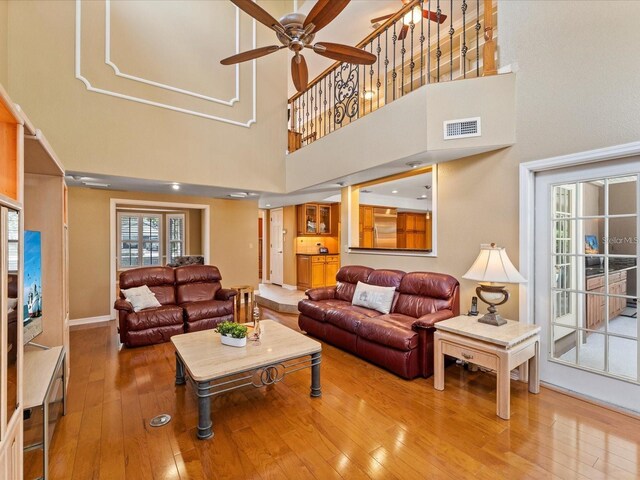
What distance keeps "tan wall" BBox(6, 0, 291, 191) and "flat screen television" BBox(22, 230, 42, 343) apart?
78.8 inches

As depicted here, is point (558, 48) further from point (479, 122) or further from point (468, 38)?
point (468, 38)

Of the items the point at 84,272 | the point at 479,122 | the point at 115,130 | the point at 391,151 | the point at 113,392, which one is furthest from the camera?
the point at 84,272

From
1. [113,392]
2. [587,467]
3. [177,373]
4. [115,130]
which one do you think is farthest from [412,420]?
[115,130]

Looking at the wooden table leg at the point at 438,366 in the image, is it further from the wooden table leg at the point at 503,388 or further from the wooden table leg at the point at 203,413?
the wooden table leg at the point at 203,413

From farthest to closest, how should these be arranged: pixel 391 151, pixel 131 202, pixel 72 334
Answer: pixel 131 202 < pixel 72 334 < pixel 391 151

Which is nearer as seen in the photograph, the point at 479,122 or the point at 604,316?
the point at 604,316

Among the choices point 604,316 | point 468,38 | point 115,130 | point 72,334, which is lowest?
point 72,334

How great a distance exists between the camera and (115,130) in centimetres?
396

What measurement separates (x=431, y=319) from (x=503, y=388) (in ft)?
2.82

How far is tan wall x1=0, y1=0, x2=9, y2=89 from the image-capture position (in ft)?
10.7

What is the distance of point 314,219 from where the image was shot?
8.00m

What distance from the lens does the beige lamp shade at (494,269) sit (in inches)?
105

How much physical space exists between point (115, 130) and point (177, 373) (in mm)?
3169

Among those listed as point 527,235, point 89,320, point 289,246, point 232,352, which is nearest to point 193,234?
point 289,246
